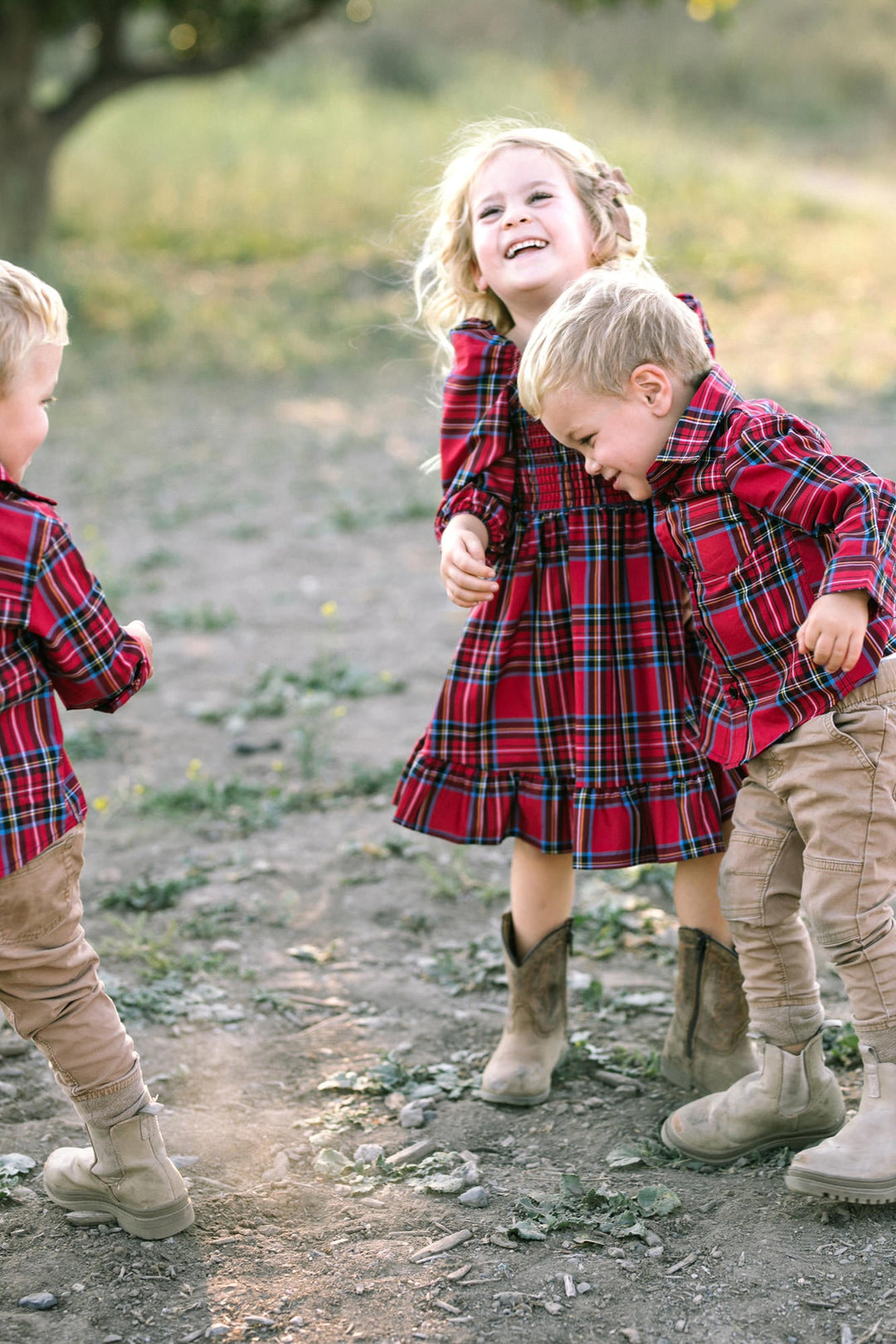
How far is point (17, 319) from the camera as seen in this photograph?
202 centimetres

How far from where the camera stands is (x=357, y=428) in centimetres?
874

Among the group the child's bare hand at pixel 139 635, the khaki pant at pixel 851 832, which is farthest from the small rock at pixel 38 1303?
the khaki pant at pixel 851 832

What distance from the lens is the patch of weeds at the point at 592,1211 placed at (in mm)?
2189

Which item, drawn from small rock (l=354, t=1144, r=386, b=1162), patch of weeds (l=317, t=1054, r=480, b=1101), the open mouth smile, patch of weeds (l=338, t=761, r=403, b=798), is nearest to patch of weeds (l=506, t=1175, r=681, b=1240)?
small rock (l=354, t=1144, r=386, b=1162)

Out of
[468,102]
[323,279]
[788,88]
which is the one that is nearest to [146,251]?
[323,279]

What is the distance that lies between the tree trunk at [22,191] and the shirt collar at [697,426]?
32.2 ft

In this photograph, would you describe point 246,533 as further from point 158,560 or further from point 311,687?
point 311,687

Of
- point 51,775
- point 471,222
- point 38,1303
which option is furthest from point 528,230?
point 38,1303

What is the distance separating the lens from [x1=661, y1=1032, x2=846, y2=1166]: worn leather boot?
7.64 ft

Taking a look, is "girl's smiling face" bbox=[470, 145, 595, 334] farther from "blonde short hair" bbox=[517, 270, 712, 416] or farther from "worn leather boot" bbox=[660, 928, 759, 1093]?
"worn leather boot" bbox=[660, 928, 759, 1093]

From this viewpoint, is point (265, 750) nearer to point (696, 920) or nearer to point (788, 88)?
point (696, 920)

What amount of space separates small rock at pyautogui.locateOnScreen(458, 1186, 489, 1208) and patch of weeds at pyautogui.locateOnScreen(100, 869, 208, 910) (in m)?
1.35

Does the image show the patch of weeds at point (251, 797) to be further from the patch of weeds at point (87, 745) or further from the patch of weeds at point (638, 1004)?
the patch of weeds at point (638, 1004)

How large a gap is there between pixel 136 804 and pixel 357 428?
517 cm
